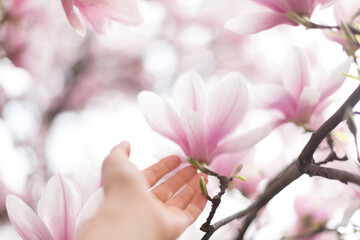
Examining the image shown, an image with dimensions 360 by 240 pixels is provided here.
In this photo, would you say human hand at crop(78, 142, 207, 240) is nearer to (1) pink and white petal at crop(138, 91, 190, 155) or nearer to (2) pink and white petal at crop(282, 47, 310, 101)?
(1) pink and white petal at crop(138, 91, 190, 155)

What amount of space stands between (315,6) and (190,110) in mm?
285

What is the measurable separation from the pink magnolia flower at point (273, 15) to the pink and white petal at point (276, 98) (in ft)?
0.44

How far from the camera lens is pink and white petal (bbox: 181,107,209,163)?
0.72 m

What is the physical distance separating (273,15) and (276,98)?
0.60 feet

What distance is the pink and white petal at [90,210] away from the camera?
656mm

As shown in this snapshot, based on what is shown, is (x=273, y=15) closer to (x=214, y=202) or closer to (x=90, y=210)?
(x=214, y=202)

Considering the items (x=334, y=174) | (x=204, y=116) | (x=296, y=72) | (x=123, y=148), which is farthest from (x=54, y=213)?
(x=296, y=72)

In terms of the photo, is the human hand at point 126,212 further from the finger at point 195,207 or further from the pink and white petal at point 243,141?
the pink and white petal at point 243,141

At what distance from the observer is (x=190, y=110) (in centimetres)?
72

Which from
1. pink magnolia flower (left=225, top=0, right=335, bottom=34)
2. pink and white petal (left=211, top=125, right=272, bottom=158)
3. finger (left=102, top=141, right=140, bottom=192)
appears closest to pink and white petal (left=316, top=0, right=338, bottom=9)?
→ pink magnolia flower (left=225, top=0, right=335, bottom=34)

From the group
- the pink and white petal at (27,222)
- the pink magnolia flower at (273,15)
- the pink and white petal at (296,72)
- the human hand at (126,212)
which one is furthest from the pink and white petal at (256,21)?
the pink and white petal at (27,222)

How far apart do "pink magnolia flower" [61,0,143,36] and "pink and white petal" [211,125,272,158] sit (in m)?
0.27

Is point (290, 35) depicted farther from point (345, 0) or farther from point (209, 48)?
point (345, 0)

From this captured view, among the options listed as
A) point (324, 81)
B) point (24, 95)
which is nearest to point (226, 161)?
point (324, 81)
